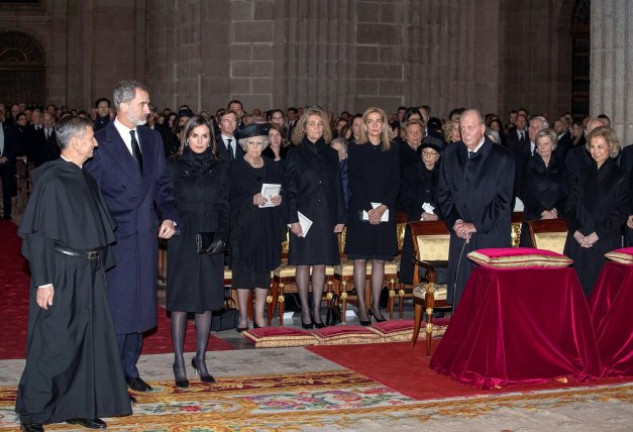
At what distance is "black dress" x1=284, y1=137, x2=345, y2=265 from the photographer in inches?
417

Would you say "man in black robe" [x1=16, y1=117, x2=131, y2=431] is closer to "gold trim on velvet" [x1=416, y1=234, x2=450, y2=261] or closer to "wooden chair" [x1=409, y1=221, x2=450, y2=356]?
"wooden chair" [x1=409, y1=221, x2=450, y2=356]

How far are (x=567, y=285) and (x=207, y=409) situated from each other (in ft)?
8.70

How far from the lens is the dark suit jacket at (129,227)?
7824 mm

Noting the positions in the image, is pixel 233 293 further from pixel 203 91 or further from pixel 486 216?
pixel 203 91

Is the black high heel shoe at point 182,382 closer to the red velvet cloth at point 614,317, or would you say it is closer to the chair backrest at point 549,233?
the red velvet cloth at point 614,317

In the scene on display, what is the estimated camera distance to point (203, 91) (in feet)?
65.2

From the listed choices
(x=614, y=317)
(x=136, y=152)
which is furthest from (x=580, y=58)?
(x=136, y=152)

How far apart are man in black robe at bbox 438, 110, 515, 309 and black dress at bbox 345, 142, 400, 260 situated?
1506 mm

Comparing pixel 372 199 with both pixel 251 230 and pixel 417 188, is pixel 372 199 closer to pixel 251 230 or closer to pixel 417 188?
pixel 417 188

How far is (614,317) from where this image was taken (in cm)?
909

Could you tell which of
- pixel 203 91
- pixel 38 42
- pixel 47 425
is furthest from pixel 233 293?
pixel 38 42

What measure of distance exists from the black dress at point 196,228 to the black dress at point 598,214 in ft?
9.62

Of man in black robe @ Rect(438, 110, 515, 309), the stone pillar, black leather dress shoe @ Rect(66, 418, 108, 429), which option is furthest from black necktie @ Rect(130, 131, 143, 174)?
the stone pillar

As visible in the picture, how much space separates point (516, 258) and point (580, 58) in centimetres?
2031
